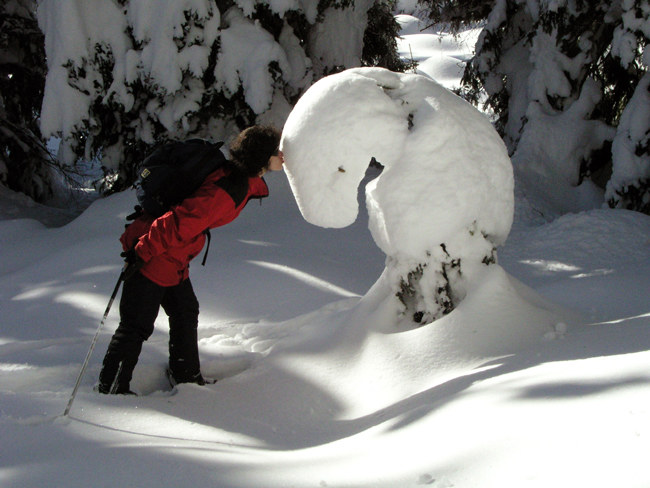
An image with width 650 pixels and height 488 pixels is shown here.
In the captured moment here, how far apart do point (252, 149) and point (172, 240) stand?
61 cm

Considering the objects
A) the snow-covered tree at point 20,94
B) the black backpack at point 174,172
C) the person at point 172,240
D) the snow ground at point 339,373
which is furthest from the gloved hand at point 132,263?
the snow-covered tree at point 20,94

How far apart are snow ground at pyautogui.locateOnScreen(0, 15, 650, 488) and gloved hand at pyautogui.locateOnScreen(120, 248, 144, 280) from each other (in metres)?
0.62

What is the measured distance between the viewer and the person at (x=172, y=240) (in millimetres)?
2811

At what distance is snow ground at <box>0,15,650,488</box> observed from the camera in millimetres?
1562

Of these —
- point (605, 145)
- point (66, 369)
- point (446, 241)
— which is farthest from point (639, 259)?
point (66, 369)

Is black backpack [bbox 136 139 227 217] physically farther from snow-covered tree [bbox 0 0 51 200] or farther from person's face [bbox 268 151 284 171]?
snow-covered tree [bbox 0 0 51 200]

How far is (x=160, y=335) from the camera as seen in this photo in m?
4.12

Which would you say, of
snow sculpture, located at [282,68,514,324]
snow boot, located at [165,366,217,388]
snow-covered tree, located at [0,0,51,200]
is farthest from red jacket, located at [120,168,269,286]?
snow-covered tree, located at [0,0,51,200]

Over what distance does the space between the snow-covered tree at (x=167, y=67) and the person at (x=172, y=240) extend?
13.0ft

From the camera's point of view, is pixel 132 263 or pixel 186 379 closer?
pixel 132 263

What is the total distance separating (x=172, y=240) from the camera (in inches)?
111

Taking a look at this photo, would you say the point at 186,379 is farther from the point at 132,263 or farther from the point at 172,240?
the point at 172,240

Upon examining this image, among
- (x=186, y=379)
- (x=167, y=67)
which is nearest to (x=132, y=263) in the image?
(x=186, y=379)

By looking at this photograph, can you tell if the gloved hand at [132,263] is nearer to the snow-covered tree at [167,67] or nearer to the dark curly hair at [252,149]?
the dark curly hair at [252,149]
